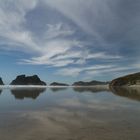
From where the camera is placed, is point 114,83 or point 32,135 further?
point 114,83

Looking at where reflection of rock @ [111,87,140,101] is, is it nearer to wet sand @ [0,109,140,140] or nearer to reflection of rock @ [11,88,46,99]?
reflection of rock @ [11,88,46,99]

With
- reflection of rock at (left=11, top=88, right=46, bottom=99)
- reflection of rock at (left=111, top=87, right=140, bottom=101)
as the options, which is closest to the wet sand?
reflection of rock at (left=111, top=87, right=140, bottom=101)

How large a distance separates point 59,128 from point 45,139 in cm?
281

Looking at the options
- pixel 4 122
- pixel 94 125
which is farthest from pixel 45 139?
pixel 4 122

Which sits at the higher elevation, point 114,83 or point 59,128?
point 114,83

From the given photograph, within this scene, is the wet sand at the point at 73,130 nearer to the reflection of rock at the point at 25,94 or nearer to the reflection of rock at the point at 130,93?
the reflection of rock at the point at 130,93

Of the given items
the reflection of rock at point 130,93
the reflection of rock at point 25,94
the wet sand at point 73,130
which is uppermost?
the reflection of rock at point 25,94

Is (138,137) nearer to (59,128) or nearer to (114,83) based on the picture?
(59,128)

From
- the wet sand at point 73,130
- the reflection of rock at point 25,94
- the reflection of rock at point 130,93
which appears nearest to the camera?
the wet sand at point 73,130

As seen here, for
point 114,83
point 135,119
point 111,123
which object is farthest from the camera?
point 114,83

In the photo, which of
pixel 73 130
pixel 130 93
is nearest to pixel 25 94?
pixel 130 93

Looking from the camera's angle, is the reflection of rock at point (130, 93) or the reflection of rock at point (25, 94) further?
the reflection of rock at point (25, 94)

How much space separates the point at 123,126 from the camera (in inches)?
604

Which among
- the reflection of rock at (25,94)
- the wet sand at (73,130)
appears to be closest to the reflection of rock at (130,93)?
the reflection of rock at (25,94)
